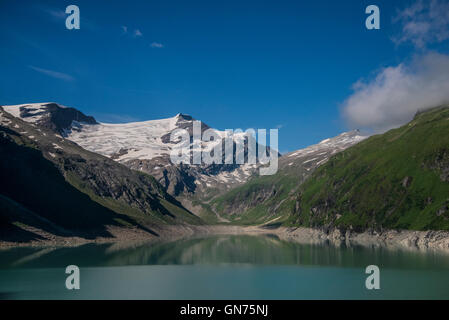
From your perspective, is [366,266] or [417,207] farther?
[417,207]

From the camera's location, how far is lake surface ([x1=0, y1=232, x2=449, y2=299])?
65250mm

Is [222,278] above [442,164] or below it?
below

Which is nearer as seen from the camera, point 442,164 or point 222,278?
point 222,278

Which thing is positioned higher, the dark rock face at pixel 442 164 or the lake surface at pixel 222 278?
the dark rock face at pixel 442 164

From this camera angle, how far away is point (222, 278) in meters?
82.4

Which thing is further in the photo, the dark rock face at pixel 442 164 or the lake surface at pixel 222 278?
the dark rock face at pixel 442 164

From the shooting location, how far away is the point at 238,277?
84.1 metres

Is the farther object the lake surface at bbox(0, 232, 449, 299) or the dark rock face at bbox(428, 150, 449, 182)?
the dark rock face at bbox(428, 150, 449, 182)

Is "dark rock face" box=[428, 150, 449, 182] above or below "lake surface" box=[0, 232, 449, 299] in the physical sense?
above

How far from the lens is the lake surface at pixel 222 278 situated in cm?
6525
